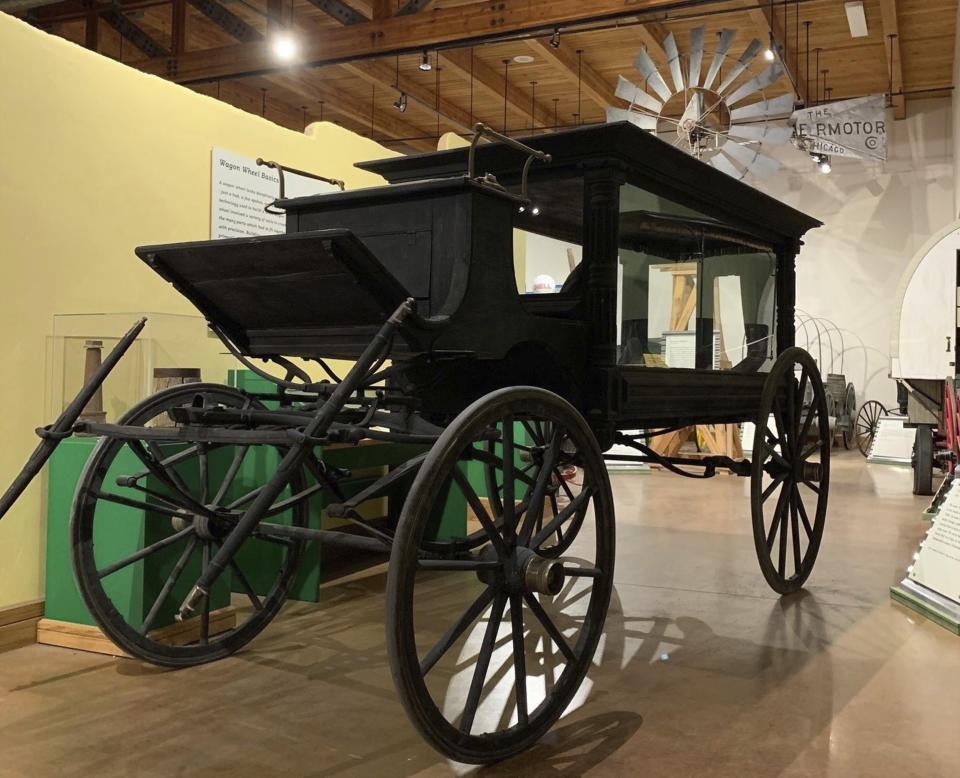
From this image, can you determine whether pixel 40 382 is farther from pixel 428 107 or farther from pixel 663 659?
pixel 428 107

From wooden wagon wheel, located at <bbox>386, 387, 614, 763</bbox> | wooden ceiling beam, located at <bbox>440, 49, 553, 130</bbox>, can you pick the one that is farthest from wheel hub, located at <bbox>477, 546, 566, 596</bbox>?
wooden ceiling beam, located at <bbox>440, 49, 553, 130</bbox>

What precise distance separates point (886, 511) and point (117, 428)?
594 centimetres

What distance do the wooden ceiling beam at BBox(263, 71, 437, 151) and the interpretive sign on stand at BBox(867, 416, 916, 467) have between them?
8031 mm

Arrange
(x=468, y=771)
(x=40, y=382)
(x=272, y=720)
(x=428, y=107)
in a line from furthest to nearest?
(x=428, y=107), (x=40, y=382), (x=272, y=720), (x=468, y=771)

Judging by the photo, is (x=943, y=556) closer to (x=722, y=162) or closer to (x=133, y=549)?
(x=133, y=549)

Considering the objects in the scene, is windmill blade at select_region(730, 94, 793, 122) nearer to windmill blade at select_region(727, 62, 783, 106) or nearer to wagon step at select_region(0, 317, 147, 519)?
windmill blade at select_region(727, 62, 783, 106)

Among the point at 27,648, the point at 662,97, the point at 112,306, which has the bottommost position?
the point at 27,648

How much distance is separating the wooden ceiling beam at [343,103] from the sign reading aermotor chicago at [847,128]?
19.6 feet

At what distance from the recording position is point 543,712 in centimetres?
235

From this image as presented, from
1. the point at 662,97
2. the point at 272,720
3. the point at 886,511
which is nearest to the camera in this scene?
the point at 272,720

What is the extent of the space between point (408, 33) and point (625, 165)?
6.70 metres

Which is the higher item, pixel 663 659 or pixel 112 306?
pixel 112 306

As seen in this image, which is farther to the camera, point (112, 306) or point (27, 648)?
point (112, 306)

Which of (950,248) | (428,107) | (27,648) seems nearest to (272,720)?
(27,648)
